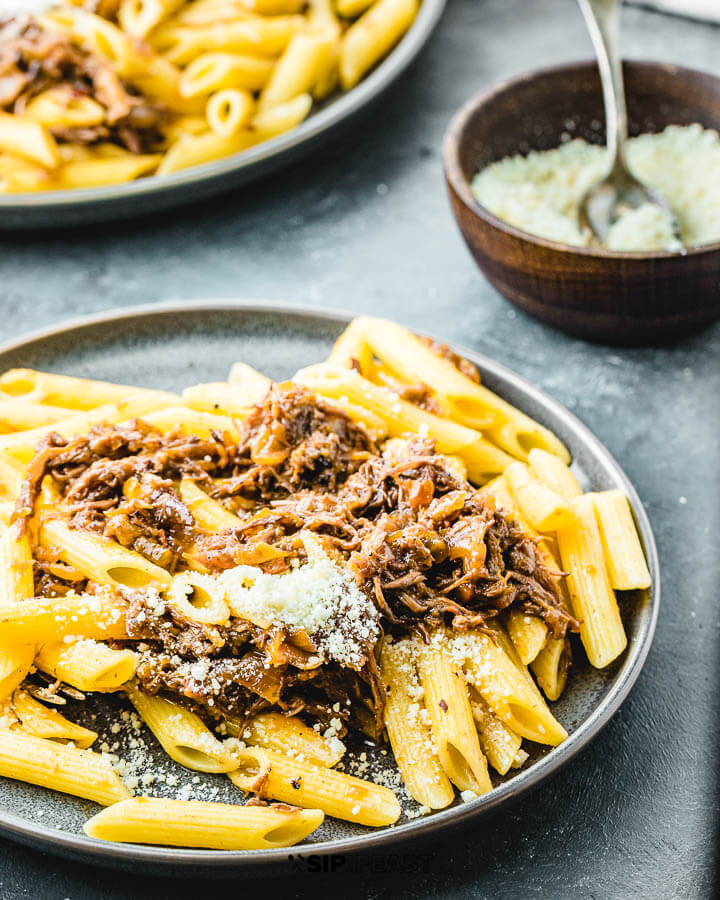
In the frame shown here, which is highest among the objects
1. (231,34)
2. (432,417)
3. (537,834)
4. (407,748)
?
(231,34)

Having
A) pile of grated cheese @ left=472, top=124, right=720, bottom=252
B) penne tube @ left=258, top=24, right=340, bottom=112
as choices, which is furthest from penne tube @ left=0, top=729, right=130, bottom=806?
penne tube @ left=258, top=24, right=340, bottom=112

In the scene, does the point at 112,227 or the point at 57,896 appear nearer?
the point at 57,896

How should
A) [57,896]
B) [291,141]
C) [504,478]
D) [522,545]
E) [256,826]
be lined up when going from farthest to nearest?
[291,141], [504,478], [522,545], [57,896], [256,826]

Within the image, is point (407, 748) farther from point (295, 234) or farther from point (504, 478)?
point (295, 234)

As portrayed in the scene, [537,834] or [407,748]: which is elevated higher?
[407,748]

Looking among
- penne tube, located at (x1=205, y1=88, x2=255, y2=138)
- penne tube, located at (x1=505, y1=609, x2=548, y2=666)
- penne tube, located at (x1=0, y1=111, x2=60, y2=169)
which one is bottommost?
penne tube, located at (x1=505, y1=609, x2=548, y2=666)

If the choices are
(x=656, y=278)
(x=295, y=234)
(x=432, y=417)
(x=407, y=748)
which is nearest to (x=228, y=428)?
(x=432, y=417)

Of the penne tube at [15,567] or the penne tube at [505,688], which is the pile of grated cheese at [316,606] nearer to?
the penne tube at [505,688]

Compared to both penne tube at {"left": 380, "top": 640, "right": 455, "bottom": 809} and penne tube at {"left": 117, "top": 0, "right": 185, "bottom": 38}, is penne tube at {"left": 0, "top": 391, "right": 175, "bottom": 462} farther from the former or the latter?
penne tube at {"left": 117, "top": 0, "right": 185, "bottom": 38}
